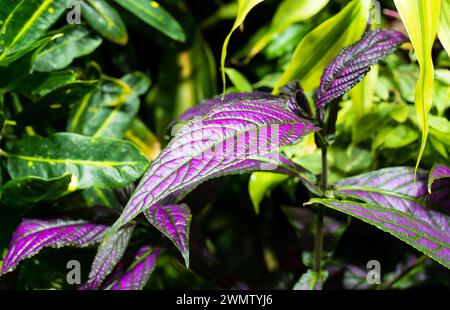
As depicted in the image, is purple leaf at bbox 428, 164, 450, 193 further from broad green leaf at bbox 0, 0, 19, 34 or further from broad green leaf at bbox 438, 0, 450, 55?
broad green leaf at bbox 0, 0, 19, 34

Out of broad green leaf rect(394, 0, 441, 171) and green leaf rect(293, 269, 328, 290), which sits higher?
broad green leaf rect(394, 0, 441, 171)

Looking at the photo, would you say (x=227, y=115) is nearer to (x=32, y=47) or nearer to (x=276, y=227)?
(x=32, y=47)

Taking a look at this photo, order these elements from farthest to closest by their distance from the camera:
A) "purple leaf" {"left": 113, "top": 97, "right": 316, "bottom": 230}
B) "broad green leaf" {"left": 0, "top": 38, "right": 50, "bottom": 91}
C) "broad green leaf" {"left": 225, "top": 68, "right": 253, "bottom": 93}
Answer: "broad green leaf" {"left": 225, "top": 68, "right": 253, "bottom": 93}, "broad green leaf" {"left": 0, "top": 38, "right": 50, "bottom": 91}, "purple leaf" {"left": 113, "top": 97, "right": 316, "bottom": 230}

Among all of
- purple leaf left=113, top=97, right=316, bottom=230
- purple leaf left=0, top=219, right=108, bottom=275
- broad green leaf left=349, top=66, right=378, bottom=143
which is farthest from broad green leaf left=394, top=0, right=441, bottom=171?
purple leaf left=0, top=219, right=108, bottom=275

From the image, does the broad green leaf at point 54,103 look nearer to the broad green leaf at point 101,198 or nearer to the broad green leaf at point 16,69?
the broad green leaf at point 16,69

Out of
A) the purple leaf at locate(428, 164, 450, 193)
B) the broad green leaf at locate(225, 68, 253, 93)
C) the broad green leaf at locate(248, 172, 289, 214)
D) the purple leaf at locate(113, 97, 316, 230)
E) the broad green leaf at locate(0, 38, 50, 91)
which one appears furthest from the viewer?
the broad green leaf at locate(225, 68, 253, 93)
